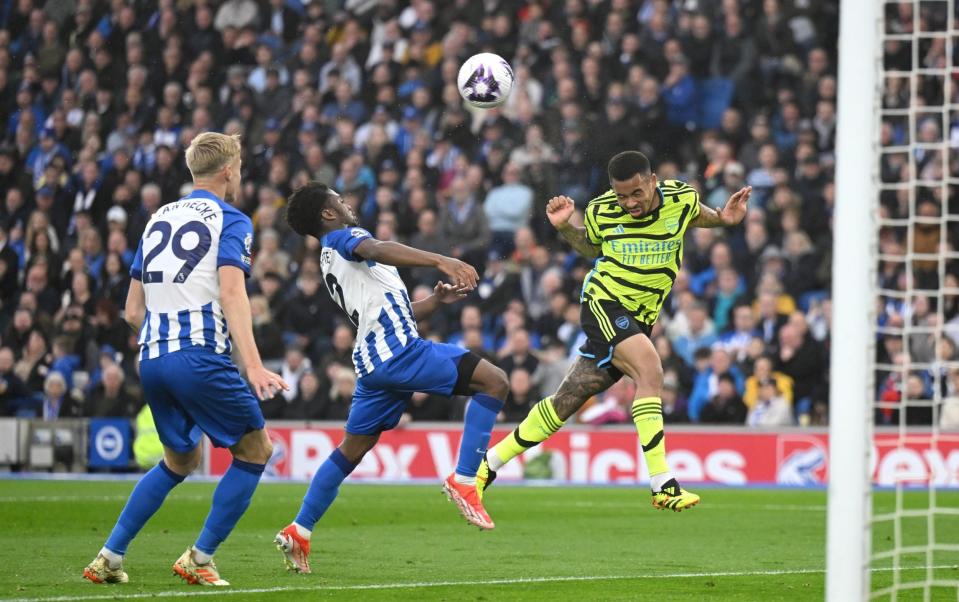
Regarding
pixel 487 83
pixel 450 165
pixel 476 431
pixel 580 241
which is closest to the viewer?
pixel 476 431

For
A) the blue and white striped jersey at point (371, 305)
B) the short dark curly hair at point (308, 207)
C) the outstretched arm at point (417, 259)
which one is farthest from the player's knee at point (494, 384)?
the short dark curly hair at point (308, 207)

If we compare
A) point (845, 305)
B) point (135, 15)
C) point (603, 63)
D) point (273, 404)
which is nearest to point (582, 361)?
point (845, 305)

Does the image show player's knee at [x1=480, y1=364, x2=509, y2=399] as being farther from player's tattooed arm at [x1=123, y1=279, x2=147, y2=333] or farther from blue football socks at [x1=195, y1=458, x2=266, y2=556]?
player's tattooed arm at [x1=123, y1=279, x2=147, y2=333]

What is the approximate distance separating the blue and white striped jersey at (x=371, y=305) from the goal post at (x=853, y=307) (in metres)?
3.49

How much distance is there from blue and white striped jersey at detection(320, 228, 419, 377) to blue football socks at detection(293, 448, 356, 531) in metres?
0.52

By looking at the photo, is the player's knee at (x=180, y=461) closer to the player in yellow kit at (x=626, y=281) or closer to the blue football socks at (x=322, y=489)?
the blue football socks at (x=322, y=489)

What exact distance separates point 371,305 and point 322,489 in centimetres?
104

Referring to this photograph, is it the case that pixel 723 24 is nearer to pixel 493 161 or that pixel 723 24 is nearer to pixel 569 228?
pixel 493 161

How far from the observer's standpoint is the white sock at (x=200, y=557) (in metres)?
6.96

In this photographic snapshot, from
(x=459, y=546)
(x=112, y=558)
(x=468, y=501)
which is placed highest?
(x=468, y=501)

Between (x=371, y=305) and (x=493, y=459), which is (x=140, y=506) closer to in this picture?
(x=371, y=305)

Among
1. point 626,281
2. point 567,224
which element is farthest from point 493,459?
point 567,224

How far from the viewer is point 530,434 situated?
29.0 feet

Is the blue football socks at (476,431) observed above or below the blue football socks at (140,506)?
above
